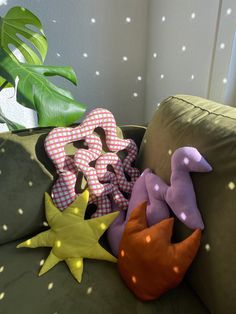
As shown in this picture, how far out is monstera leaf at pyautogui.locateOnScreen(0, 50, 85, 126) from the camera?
0.82m

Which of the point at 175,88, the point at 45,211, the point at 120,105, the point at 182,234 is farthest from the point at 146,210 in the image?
the point at 120,105

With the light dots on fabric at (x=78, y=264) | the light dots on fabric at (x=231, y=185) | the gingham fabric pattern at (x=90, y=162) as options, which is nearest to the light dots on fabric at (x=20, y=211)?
the gingham fabric pattern at (x=90, y=162)

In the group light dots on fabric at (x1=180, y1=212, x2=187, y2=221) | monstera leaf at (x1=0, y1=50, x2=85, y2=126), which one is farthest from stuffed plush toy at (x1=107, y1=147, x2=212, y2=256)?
monstera leaf at (x1=0, y1=50, x2=85, y2=126)

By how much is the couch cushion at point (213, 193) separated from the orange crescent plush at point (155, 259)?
0.16ft

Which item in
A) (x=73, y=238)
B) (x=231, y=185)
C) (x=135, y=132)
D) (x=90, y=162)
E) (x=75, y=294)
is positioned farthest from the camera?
(x=135, y=132)

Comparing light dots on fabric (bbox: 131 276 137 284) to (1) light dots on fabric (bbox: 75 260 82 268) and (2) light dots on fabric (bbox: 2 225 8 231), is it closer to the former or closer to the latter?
(1) light dots on fabric (bbox: 75 260 82 268)

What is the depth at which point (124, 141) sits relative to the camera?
1054 mm

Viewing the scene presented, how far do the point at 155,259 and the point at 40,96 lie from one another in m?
0.58

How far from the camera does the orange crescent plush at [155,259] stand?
719 millimetres

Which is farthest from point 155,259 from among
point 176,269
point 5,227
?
point 5,227

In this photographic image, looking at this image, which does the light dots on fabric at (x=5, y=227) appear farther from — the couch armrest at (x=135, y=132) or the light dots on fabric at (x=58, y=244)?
the couch armrest at (x=135, y=132)

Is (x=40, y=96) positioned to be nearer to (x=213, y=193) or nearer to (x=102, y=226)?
(x=102, y=226)

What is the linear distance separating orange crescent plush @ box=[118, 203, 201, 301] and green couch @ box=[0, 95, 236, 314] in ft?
0.12

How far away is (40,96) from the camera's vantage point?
2.69ft
